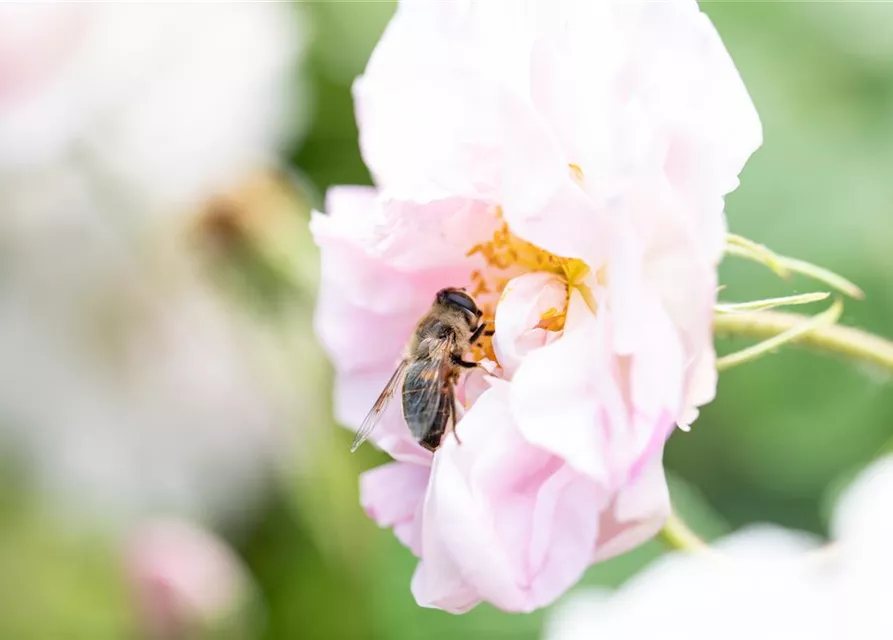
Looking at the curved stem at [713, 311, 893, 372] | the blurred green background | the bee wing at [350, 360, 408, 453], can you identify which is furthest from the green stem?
the blurred green background

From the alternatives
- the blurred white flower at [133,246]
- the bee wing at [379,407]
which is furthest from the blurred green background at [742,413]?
the bee wing at [379,407]

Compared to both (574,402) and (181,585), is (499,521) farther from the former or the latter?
(181,585)

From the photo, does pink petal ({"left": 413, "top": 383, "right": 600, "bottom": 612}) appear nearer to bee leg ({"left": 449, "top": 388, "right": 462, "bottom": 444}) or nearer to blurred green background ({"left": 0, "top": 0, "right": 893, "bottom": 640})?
bee leg ({"left": 449, "top": 388, "right": 462, "bottom": 444})

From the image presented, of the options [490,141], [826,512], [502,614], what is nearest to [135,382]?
[502,614]

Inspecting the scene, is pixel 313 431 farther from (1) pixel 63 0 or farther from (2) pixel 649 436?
(2) pixel 649 436

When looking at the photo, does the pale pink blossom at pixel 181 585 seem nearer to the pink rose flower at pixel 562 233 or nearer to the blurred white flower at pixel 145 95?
the blurred white flower at pixel 145 95

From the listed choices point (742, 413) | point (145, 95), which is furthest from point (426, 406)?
point (145, 95)
